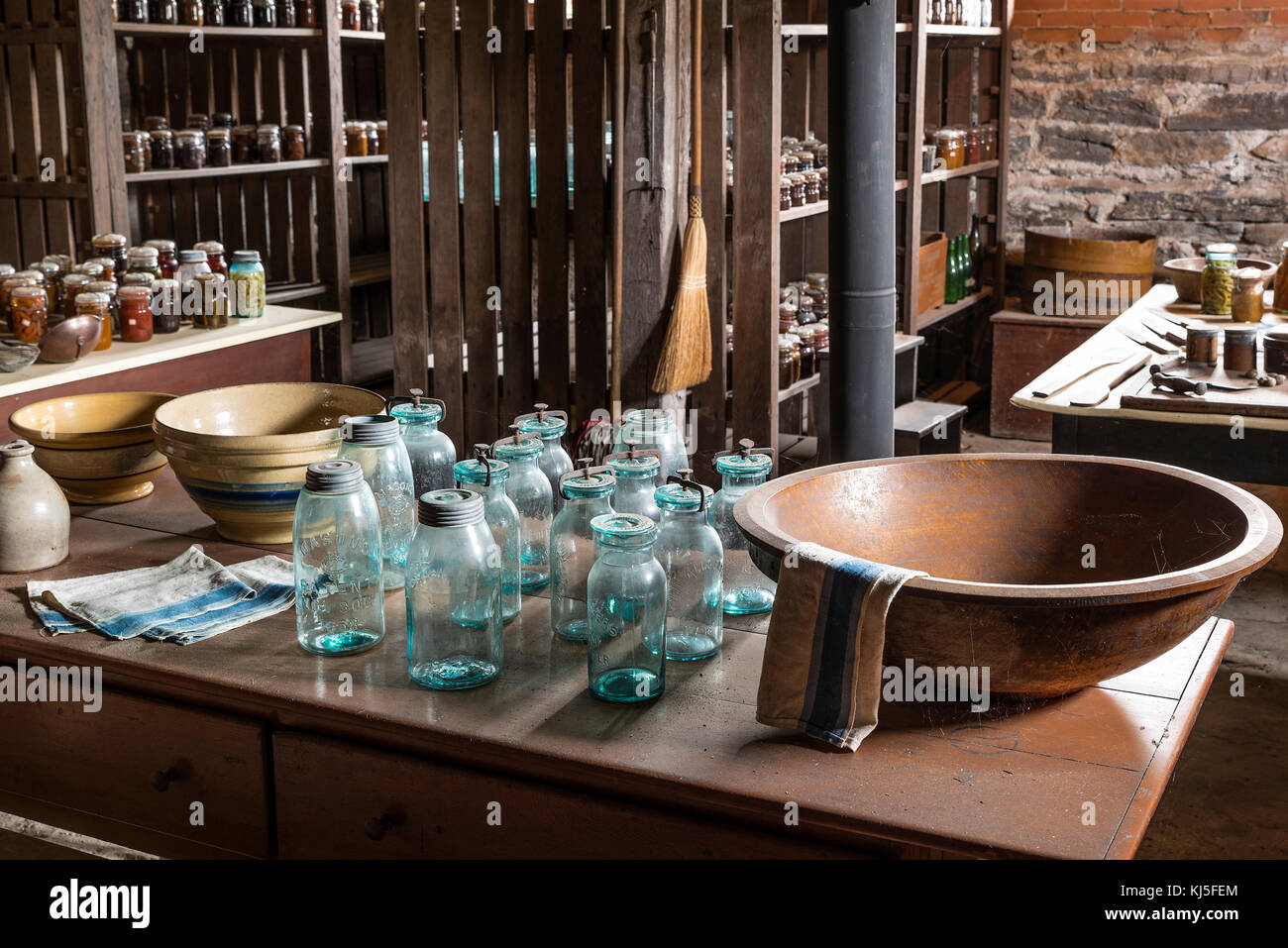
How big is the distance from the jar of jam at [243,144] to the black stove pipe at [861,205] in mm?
3187

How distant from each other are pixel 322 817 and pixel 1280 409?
226 centimetres

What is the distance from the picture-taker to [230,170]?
4.80 meters

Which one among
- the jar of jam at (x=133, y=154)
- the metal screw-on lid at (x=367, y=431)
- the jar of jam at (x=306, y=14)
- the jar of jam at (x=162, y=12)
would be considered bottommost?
the metal screw-on lid at (x=367, y=431)

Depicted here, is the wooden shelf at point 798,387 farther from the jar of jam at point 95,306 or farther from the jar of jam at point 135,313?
the jar of jam at point 95,306

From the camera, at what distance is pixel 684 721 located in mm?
1457

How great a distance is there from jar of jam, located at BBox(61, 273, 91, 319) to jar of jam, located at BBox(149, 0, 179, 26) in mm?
1345

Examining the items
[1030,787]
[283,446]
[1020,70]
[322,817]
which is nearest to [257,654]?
[322,817]

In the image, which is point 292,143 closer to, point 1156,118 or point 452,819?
point 1156,118

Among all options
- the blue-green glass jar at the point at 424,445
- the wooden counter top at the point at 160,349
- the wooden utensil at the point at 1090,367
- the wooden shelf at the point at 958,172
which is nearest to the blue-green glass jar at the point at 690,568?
the blue-green glass jar at the point at 424,445

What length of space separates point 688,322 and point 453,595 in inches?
96.1

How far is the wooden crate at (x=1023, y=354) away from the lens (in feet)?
19.0

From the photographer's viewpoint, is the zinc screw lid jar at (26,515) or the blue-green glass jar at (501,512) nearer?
the blue-green glass jar at (501,512)

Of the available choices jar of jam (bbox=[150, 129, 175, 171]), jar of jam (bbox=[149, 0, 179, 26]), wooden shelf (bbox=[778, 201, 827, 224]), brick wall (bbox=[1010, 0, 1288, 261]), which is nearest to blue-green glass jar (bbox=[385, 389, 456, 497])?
wooden shelf (bbox=[778, 201, 827, 224])

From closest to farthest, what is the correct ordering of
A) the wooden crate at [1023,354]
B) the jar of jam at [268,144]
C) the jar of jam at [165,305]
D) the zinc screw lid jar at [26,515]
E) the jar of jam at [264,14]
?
the zinc screw lid jar at [26,515], the jar of jam at [165,305], the jar of jam at [264,14], the jar of jam at [268,144], the wooden crate at [1023,354]
